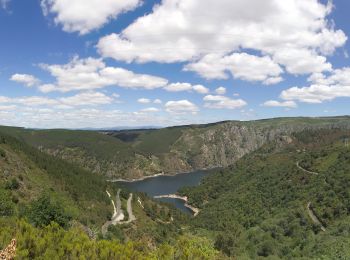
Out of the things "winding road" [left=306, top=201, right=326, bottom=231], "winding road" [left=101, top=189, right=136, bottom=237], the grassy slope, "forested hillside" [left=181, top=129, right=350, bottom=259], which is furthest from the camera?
"winding road" [left=101, top=189, right=136, bottom=237]

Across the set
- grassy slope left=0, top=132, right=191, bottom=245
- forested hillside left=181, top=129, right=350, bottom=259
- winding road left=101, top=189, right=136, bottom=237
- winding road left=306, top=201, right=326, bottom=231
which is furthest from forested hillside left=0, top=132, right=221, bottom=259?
winding road left=306, top=201, right=326, bottom=231

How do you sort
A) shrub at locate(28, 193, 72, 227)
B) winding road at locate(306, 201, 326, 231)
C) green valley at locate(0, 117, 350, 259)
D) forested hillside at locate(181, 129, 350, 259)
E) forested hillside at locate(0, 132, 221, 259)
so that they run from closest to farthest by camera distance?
forested hillside at locate(0, 132, 221, 259) < green valley at locate(0, 117, 350, 259) < shrub at locate(28, 193, 72, 227) < forested hillside at locate(181, 129, 350, 259) < winding road at locate(306, 201, 326, 231)

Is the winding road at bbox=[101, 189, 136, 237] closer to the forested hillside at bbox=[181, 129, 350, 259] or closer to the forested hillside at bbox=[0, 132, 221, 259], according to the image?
the forested hillside at bbox=[0, 132, 221, 259]

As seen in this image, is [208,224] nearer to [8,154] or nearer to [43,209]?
[8,154]

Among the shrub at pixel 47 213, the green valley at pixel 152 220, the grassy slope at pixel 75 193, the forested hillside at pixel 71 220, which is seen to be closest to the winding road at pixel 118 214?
the green valley at pixel 152 220

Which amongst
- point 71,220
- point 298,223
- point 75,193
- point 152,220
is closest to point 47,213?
point 71,220

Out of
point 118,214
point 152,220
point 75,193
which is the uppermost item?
point 75,193

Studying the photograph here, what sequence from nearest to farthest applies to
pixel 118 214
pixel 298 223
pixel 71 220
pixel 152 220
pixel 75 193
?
pixel 71 220 → pixel 298 223 → pixel 75 193 → pixel 118 214 → pixel 152 220

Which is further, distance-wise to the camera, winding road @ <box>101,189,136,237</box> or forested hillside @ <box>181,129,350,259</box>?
winding road @ <box>101,189,136,237</box>

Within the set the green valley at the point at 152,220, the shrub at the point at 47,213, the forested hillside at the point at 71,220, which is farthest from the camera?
the shrub at the point at 47,213

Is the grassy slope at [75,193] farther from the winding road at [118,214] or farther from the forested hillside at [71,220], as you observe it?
the winding road at [118,214]

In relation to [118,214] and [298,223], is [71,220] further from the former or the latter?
[298,223]
